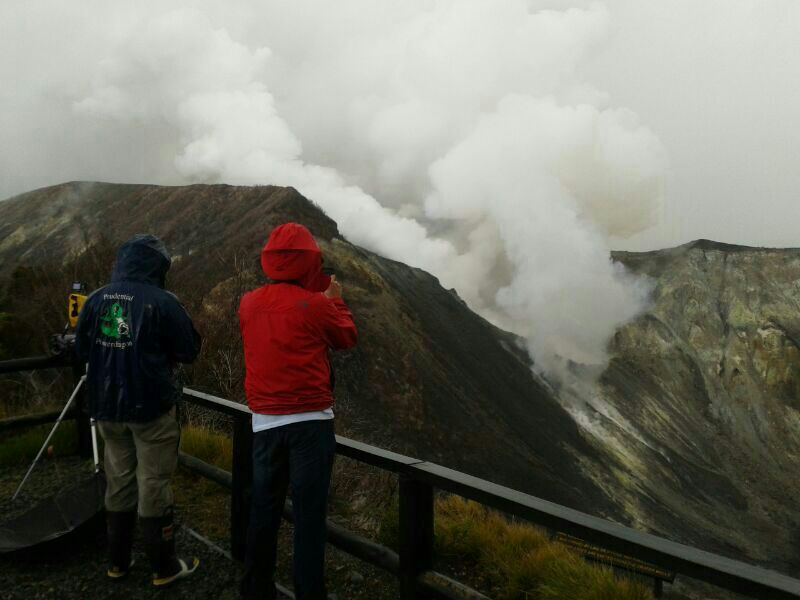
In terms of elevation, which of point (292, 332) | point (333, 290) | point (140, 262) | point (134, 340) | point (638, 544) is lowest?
point (638, 544)

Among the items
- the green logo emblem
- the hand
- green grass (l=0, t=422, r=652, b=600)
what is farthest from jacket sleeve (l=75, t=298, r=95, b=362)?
green grass (l=0, t=422, r=652, b=600)

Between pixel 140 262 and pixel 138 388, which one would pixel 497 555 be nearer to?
pixel 138 388

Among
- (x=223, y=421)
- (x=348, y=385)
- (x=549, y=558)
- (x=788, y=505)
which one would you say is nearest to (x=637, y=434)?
(x=788, y=505)

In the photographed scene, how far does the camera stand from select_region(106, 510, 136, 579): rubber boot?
3453 mm

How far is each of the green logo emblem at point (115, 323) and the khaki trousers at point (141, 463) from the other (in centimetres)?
52

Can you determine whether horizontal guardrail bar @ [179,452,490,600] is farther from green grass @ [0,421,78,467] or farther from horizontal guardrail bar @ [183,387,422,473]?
green grass @ [0,421,78,467]

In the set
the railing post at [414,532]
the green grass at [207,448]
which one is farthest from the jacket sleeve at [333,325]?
the green grass at [207,448]

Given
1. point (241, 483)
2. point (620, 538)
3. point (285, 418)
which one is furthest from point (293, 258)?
point (620, 538)

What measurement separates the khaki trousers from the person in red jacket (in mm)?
799

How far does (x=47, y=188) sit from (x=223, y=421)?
5277cm

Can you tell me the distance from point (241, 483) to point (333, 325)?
1.55 metres

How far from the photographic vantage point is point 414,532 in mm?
2725

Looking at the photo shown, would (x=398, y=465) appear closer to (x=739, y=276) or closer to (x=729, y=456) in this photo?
(x=729, y=456)

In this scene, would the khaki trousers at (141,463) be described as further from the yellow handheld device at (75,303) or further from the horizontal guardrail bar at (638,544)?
the horizontal guardrail bar at (638,544)
